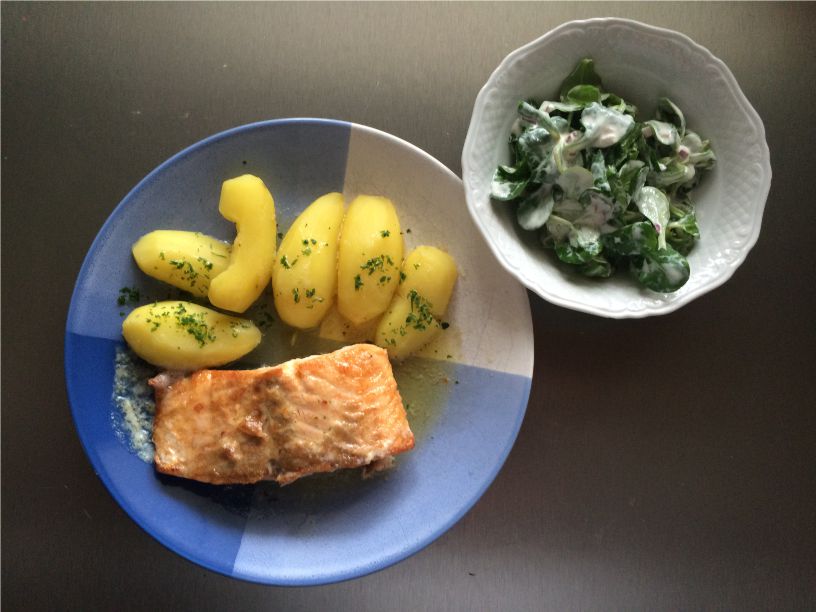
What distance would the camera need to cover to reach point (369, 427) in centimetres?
131

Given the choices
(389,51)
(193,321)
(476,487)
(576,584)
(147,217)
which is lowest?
→ (576,584)

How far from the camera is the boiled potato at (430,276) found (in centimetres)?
135

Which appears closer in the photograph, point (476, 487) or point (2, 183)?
point (476, 487)

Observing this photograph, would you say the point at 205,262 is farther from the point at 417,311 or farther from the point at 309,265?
the point at 417,311

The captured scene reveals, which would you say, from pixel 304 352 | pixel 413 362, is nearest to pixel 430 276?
pixel 413 362

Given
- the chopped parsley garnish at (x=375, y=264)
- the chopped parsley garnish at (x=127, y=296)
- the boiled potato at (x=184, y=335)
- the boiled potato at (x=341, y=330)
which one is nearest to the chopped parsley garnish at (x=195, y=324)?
the boiled potato at (x=184, y=335)

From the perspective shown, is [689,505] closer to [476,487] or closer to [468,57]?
[476,487]

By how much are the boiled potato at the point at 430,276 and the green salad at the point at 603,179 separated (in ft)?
0.61

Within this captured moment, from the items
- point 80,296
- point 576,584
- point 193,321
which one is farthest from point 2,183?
point 576,584

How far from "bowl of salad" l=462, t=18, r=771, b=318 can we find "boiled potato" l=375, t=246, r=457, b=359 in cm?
14

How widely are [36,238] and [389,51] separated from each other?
1.00 m

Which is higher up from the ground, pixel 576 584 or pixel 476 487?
pixel 476 487

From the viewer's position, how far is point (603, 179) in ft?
4.07

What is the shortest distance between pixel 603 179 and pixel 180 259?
898 mm
